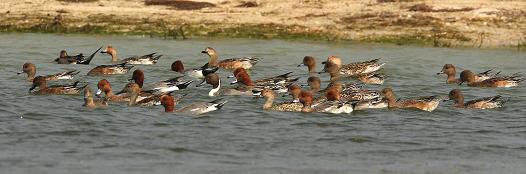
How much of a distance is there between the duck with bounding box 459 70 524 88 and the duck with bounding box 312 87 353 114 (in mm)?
3930

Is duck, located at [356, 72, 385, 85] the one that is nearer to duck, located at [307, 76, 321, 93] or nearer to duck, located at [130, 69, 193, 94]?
duck, located at [307, 76, 321, 93]

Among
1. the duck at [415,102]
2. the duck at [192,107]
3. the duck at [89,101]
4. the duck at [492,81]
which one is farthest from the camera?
the duck at [492,81]

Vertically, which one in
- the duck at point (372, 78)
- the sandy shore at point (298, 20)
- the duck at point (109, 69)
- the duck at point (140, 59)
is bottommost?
the duck at point (372, 78)

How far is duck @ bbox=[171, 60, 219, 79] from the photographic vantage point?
22969mm

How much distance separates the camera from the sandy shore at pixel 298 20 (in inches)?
1056

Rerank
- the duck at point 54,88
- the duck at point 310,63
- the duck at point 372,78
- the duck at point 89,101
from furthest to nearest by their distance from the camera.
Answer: the duck at point 310,63 < the duck at point 372,78 < the duck at point 54,88 < the duck at point 89,101

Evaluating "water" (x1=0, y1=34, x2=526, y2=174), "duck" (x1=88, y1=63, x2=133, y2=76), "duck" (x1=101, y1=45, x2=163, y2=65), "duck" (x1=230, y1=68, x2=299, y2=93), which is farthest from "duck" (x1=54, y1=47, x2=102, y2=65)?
"duck" (x1=230, y1=68, x2=299, y2=93)

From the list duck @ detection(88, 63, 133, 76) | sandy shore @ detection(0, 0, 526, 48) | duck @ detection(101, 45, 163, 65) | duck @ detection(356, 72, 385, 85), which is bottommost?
duck @ detection(356, 72, 385, 85)

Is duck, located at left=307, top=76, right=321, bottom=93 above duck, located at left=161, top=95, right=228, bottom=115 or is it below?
below

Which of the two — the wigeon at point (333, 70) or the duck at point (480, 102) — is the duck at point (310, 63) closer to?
the wigeon at point (333, 70)

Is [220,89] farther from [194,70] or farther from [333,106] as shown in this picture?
[333,106]

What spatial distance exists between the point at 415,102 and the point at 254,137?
14.0 feet

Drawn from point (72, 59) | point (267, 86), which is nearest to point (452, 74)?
point (267, 86)

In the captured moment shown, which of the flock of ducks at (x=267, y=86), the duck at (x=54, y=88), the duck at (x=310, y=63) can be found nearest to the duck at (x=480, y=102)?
the flock of ducks at (x=267, y=86)
